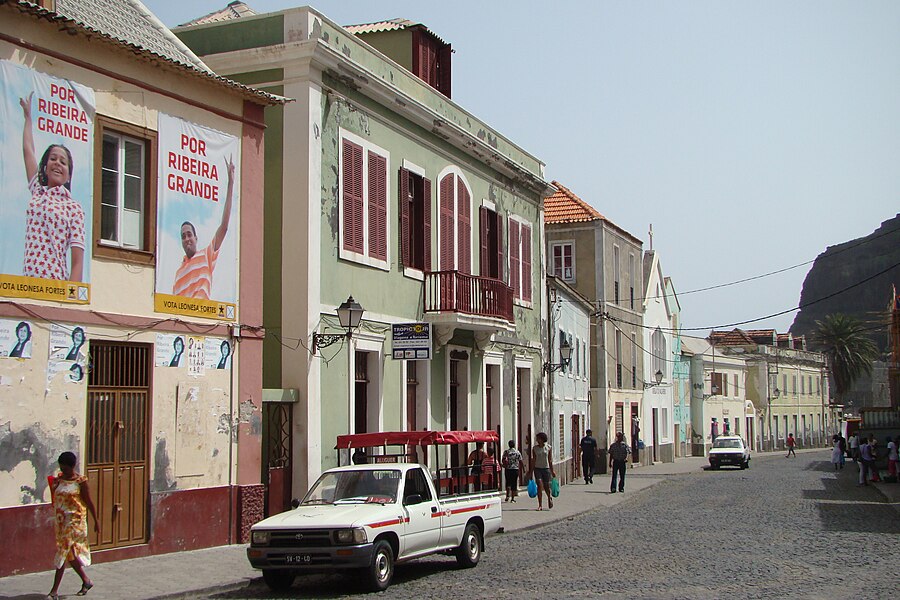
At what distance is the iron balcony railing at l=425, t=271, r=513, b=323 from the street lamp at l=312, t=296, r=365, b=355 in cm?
474

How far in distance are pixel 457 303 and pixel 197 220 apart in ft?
27.9

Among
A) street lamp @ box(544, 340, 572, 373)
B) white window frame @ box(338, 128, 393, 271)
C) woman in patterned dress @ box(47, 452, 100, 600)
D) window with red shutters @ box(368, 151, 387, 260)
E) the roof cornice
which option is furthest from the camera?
street lamp @ box(544, 340, 572, 373)

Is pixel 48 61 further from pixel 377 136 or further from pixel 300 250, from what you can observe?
pixel 377 136

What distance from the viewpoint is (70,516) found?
11133mm

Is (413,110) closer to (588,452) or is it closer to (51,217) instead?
(51,217)

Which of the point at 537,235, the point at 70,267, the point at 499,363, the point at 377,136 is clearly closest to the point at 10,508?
the point at 70,267

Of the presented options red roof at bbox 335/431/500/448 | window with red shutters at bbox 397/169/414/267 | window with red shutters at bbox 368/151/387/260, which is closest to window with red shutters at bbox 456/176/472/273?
window with red shutters at bbox 397/169/414/267

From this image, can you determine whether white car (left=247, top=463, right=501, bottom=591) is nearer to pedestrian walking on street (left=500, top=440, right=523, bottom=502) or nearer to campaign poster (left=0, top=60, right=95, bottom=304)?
campaign poster (left=0, top=60, right=95, bottom=304)

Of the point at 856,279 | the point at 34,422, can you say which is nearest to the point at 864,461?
the point at 34,422

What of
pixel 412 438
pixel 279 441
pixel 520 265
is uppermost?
pixel 520 265

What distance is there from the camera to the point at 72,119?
546 inches

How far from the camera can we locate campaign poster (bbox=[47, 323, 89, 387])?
43.7 feet

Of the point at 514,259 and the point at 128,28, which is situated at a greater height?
the point at 128,28

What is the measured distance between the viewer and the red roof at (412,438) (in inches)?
605
